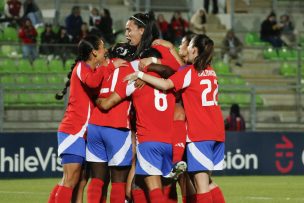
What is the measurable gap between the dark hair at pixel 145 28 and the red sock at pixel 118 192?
138 centimetres

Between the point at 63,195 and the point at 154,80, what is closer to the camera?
the point at 154,80

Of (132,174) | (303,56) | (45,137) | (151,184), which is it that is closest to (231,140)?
(45,137)

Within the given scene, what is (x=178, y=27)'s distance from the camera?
1104 inches

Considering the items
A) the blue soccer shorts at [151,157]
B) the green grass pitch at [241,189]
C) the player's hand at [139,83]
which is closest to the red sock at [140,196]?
the blue soccer shorts at [151,157]

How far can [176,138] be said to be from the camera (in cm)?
1121

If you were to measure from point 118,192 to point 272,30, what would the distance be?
754 inches

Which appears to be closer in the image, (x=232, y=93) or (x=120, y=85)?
(x=120, y=85)

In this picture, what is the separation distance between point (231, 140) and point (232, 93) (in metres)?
1.63

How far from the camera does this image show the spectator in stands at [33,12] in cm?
2697

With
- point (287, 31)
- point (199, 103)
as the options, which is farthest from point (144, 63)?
point (287, 31)

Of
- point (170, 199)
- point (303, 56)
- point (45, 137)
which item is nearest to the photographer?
point (170, 199)

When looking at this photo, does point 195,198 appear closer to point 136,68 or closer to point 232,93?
point 136,68

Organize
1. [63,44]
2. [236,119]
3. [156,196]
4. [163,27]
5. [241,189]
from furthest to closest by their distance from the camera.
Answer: [163,27] → [63,44] → [236,119] → [241,189] → [156,196]

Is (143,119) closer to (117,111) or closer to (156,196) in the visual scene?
(117,111)
